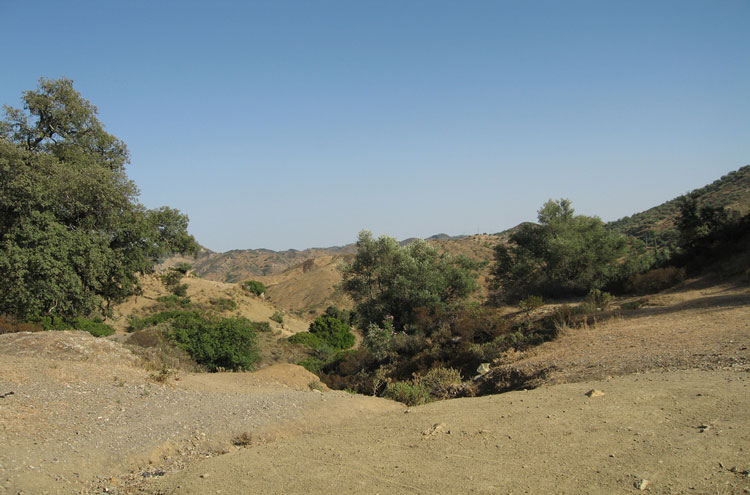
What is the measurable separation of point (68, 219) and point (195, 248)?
436 cm

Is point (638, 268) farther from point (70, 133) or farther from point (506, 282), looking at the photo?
point (70, 133)

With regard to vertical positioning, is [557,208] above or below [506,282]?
above

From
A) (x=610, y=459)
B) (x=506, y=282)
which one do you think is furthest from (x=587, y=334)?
(x=506, y=282)

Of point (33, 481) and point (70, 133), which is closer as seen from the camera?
point (33, 481)

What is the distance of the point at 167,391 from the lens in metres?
10.3

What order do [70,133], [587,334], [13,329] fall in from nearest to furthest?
[587,334], [13,329], [70,133]

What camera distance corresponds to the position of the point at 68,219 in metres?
15.9

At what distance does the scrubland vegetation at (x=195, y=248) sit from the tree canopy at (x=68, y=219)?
0.04 metres

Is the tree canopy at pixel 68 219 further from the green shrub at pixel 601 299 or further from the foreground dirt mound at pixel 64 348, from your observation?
the green shrub at pixel 601 299

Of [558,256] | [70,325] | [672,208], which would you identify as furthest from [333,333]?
[672,208]

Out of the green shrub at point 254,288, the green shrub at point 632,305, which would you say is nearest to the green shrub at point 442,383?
the green shrub at point 632,305

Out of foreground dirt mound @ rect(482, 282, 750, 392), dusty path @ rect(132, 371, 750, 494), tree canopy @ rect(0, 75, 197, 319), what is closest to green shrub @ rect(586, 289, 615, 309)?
foreground dirt mound @ rect(482, 282, 750, 392)

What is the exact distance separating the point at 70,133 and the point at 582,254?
2471 cm

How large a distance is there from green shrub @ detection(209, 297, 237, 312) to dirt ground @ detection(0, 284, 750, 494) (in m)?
31.0
